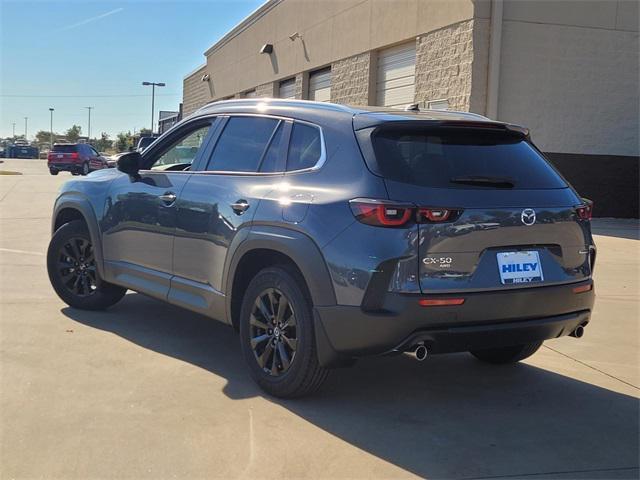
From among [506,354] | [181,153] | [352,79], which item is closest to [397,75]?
[352,79]

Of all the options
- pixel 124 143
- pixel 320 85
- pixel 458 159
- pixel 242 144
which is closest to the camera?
pixel 458 159

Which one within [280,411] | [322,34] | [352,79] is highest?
[322,34]

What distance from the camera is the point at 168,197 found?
5.16 metres

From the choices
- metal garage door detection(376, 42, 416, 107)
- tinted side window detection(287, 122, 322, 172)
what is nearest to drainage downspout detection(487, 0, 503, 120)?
metal garage door detection(376, 42, 416, 107)

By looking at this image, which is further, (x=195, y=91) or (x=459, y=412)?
(x=195, y=91)

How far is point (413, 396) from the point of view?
174 inches

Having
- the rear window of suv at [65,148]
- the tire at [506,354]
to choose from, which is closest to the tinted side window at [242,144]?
the tire at [506,354]

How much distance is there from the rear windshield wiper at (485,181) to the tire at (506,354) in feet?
4.99

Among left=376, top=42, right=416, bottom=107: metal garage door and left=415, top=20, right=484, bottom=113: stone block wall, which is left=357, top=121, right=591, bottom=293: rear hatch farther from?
left=376, top=42, right=416, bottom=107: metal garage door

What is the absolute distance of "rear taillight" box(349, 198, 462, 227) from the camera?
3.58m

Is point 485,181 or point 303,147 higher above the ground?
point 303,147

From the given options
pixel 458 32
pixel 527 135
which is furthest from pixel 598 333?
pixel 458 32

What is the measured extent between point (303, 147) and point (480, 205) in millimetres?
1225

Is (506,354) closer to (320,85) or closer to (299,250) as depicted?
(299,250)
